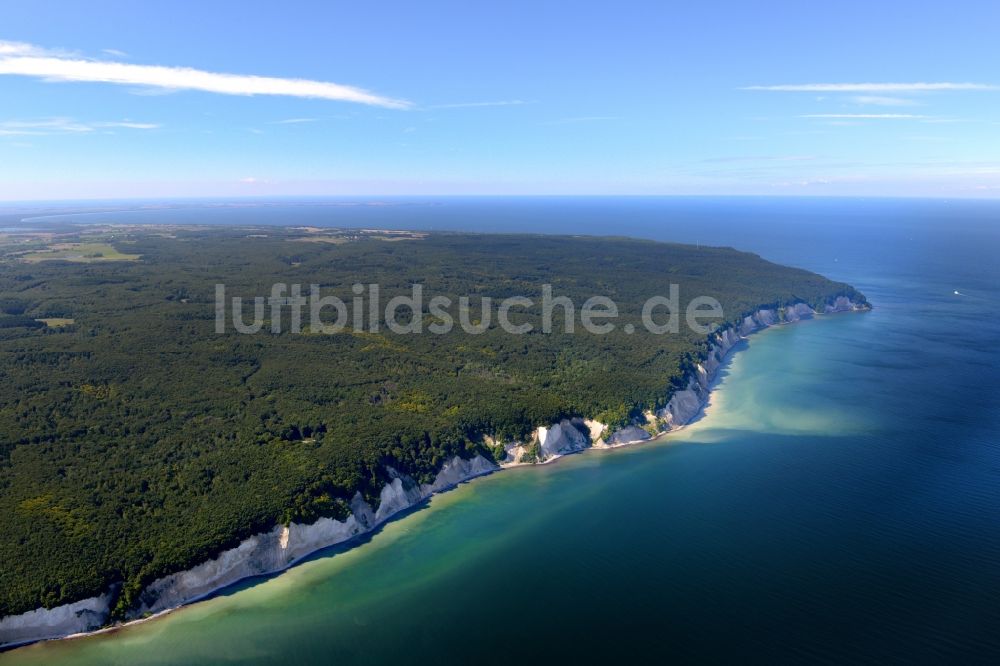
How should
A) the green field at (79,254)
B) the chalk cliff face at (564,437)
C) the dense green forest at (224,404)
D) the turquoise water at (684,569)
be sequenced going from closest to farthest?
the turquoise water at (684,569) → the dense green forest at (224,404) → the chalk cliff face at (564,437) → the green field at (79,254)

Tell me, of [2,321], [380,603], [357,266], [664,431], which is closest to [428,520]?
[380,603]

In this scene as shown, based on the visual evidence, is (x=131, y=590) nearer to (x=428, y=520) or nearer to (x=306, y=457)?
(x=306, y=457)

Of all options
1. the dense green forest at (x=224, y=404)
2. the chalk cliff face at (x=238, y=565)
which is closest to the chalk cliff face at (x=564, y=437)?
the dense green forest at (x=224, y=404)

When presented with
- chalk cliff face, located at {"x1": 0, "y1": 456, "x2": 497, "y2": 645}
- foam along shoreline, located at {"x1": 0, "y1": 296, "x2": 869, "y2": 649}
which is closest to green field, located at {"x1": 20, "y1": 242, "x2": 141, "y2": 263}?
foam along shoreline, located at {"x1": 0, "y1": 296, "x2": 869, "y2": 649}

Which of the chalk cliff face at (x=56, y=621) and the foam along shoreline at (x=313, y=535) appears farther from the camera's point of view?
the foam along shoreline at (x=313, y=535)

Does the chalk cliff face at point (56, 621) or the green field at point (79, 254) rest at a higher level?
the green field at point (79, 254)

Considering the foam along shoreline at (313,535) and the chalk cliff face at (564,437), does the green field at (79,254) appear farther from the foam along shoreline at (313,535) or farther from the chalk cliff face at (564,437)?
the chalk cliff face at (564,437)

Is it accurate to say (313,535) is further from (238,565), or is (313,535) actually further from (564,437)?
(564,437)

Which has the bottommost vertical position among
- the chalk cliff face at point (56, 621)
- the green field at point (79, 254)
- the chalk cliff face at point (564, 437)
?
the chalk cliff face at point (56, 621)
